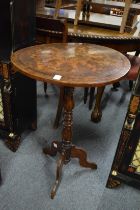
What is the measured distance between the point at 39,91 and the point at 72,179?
1414 mm

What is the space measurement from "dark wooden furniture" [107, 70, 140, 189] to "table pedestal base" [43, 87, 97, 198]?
0.26m

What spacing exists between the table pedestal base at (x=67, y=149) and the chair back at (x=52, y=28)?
2.09ft

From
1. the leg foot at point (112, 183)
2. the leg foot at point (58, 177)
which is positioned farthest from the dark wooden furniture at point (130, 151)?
the leg foot at point (58, 177)

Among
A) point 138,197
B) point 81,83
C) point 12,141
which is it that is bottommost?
point 138,197

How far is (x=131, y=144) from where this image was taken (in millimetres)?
1342

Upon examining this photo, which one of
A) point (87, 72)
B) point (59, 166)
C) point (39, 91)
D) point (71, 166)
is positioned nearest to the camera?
point (87, 72)

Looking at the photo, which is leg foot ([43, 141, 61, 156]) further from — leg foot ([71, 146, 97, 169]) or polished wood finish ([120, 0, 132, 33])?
polished wood finish ([120, 0, 132, 33])

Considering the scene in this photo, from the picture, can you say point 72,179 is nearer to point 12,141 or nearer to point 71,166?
point 71,166

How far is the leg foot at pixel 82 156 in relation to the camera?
1.65 meters

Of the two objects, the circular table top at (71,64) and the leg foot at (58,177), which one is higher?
the circular table top at (71,64)

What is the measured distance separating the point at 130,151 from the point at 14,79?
92 cm

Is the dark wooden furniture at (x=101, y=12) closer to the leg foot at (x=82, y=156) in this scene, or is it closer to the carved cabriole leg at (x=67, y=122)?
the carved cabriole leg at (x=67, y=122)

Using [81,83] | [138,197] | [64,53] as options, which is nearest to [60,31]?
[64,53]

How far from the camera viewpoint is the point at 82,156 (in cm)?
166
